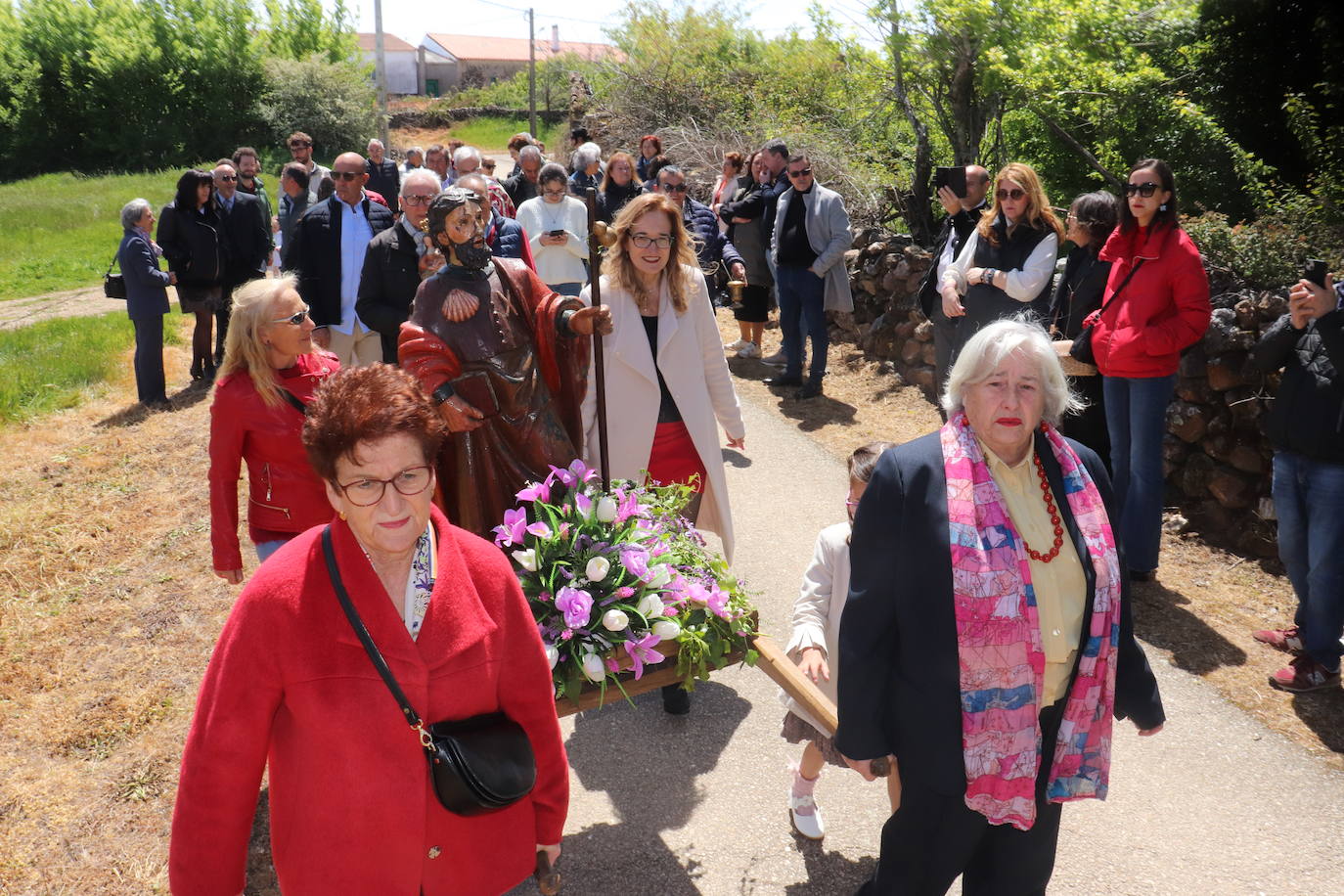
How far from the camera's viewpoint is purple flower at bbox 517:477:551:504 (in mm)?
3623

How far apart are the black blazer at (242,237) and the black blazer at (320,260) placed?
10.8 feet

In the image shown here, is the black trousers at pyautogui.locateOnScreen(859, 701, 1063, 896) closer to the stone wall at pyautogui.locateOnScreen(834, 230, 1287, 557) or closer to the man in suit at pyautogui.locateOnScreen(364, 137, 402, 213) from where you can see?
the stone wall at pyautogui.locateOnScreen(834, 230, 1287, 557)

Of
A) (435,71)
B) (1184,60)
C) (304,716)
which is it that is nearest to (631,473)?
(304,716)

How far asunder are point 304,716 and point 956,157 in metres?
9.68

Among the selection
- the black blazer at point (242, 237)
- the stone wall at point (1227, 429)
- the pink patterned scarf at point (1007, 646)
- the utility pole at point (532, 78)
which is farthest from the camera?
the utility pole at point (532, 78)

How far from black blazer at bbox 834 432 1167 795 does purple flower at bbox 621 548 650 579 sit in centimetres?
93

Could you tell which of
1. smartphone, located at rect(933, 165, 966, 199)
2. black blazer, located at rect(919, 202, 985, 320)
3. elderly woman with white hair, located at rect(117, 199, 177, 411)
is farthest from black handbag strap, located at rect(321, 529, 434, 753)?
elderly woman with white hair, located at rect(117, 199, 177, 411)

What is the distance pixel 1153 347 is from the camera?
5.14 meters

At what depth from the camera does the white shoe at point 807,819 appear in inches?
147

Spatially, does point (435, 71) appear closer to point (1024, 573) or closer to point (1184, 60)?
point (1184, 60)

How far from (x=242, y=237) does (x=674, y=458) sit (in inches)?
282

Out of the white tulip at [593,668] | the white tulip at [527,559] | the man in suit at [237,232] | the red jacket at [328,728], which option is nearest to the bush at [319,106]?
the man in suit at [237,232]

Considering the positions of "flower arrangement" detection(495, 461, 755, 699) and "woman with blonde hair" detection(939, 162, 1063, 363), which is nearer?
"flower arrangement" detection(495, 461, 755, 699)

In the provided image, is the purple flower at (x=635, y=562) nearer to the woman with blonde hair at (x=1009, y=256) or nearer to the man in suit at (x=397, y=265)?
the man in suit at (x=397, y=265)
